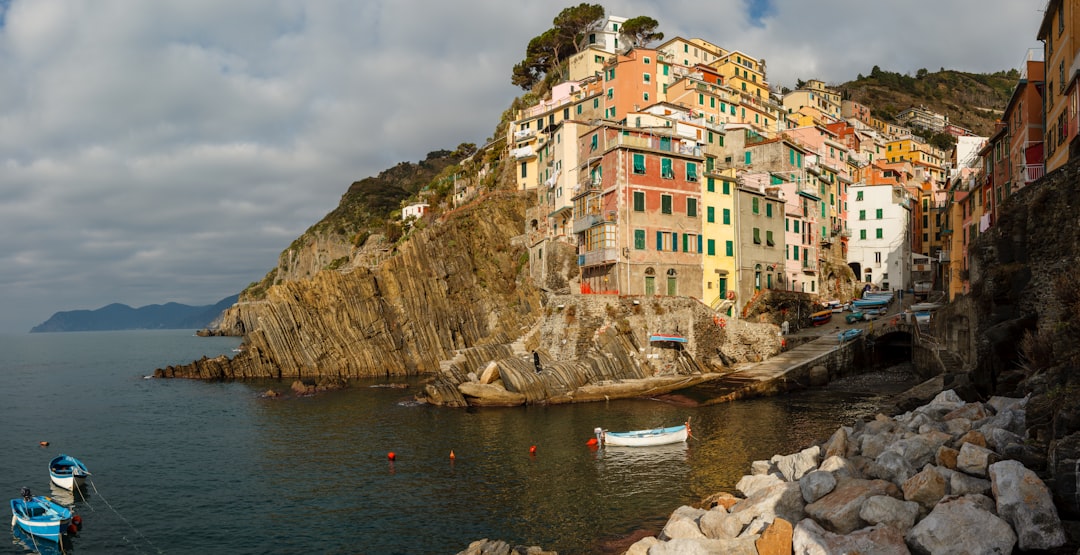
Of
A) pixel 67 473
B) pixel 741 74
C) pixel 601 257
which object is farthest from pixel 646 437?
pixel 741 74

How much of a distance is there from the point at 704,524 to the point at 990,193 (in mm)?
45998

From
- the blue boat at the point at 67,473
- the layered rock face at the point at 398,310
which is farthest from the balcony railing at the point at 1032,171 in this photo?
the blue boat at the point at 67,473

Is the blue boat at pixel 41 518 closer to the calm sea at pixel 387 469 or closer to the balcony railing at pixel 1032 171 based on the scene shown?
the calm sea at pixel 387 469

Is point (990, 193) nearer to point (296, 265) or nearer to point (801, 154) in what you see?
point (801, 154)

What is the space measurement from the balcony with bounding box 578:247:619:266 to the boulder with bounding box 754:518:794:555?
38.5 meters

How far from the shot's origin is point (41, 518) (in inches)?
981

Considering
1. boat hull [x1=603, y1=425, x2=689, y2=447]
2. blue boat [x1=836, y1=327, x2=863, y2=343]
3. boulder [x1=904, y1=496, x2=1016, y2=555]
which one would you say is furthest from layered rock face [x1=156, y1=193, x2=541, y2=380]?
boulder [x1=904, y1=496, x2=1016, y2=555]

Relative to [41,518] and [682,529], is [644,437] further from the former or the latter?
[41,518]

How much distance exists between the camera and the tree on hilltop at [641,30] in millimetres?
100375

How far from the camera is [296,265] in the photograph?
17150 centimetres

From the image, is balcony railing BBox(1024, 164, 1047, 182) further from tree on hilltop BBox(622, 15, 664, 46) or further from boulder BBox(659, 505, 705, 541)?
tree on hilltop BBox(622, 15, 664, 46)

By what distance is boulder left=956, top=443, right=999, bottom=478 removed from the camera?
607 inches

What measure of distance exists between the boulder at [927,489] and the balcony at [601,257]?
3815 centimetres

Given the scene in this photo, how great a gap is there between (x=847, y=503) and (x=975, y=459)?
3.17 m
